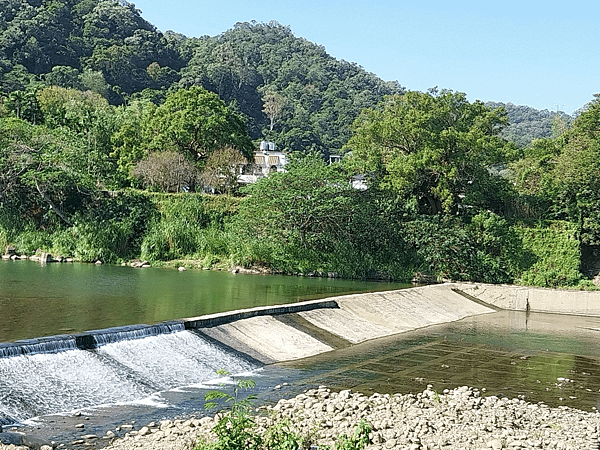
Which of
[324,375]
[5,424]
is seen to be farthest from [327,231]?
[5,424]

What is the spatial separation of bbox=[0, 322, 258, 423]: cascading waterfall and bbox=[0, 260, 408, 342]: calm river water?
2.09 metres

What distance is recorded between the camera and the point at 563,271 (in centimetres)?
3127

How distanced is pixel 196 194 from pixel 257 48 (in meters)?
75.6

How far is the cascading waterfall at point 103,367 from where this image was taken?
10922 millimetres

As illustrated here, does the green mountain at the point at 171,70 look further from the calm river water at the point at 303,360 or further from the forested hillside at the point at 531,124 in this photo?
the calm river water at the point at 303,360

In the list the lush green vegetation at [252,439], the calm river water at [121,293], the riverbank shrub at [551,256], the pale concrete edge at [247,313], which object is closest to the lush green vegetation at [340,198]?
the riverbank shrub at [551,256]

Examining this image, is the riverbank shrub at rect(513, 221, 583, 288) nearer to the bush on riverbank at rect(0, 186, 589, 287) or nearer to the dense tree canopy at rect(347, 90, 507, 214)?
the bush on riverbank at rect(0, 186, 589, 287)

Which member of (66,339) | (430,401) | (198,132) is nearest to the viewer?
(430,401)

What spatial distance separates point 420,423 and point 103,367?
18.8 ft

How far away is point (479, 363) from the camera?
15945mm

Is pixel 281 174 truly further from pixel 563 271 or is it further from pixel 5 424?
pixel 5 424

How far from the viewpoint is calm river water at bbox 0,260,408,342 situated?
16766mm

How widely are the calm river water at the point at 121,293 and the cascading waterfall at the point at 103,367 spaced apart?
82.3 inches

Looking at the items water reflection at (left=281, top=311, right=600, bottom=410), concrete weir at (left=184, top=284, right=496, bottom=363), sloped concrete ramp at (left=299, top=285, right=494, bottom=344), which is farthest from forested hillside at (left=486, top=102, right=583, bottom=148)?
water reflection at (left=281, top=311, right=600, bottom=410)
